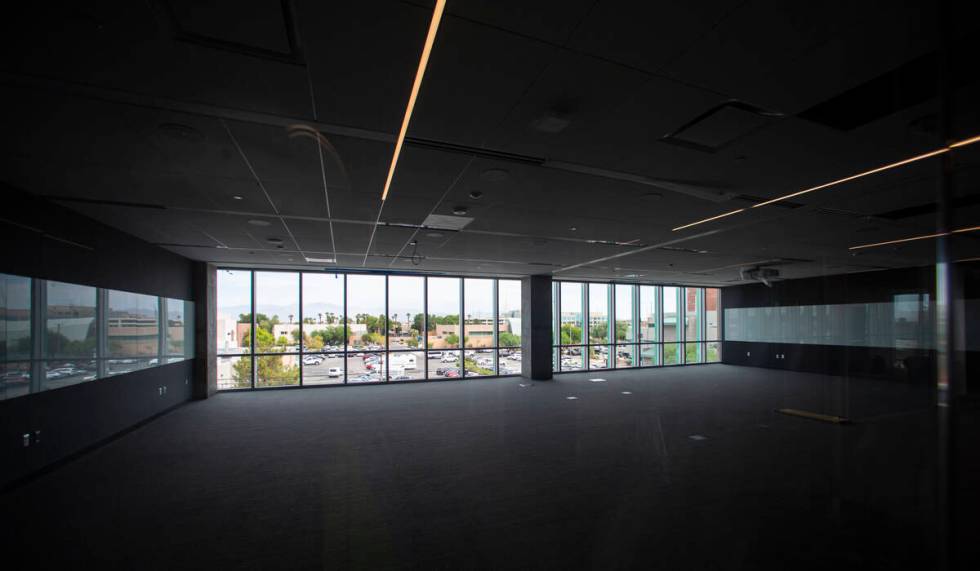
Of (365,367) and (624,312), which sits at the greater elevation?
(624,312)

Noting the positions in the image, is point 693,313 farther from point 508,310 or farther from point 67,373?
point 67,373

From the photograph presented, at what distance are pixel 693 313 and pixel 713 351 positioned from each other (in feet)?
5.75

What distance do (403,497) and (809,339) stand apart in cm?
1433

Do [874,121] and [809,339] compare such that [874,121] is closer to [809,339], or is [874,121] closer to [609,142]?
[609,142]

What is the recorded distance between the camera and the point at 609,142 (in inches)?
125

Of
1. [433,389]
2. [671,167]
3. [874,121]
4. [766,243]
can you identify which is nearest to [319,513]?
[671,167]

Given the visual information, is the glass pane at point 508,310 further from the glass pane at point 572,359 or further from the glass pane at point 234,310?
the glass pane at point 234,310

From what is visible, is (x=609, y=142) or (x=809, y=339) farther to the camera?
(x=809, y=339)

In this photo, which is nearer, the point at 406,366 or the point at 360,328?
the point at 360,328

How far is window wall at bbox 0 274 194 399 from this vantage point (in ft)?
13.9

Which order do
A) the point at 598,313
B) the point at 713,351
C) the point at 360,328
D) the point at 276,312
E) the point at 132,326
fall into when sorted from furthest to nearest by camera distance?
the point at 713,351
the point at 598,313
the point at 360,328
the point at 276,312
the point at 132,326

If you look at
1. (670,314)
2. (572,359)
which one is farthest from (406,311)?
(670,314)

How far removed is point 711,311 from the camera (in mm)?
16219

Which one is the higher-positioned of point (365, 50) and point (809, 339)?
point (365, 50)
